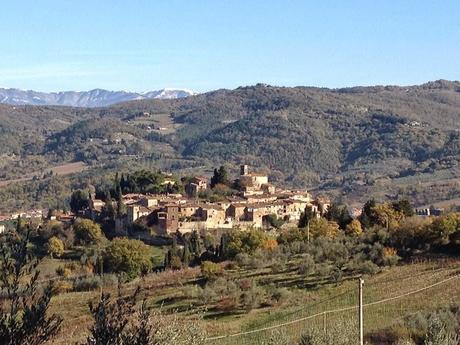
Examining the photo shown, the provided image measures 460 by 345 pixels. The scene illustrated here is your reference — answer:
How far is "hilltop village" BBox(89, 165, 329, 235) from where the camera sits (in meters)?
42.1

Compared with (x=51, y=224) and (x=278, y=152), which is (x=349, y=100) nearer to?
(x=278, y=152)

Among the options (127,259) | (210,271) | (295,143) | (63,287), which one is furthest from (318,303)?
(295,143)

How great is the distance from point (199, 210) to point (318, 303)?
929 inches

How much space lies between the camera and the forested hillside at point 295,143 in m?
126

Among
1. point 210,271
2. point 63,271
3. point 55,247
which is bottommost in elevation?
point 63,271

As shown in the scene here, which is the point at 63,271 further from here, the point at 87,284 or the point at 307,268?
the point at 307,268

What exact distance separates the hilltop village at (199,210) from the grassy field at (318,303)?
15954 mm

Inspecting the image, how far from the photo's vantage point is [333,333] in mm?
10562

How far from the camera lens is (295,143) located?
5866 inches

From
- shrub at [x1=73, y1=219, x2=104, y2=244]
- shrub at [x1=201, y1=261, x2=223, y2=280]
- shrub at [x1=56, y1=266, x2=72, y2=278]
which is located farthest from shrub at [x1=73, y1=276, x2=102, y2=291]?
shrub at [x1=73, y1=219, x2=104, y2=244]

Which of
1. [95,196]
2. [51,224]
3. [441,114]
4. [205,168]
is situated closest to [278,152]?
[205,168]

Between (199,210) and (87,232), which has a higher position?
(199,210)

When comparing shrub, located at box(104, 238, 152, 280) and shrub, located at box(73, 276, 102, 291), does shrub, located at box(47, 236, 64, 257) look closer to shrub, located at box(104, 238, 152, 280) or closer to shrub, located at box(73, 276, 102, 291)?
shrub, located at box(104, 238, 152, 280)

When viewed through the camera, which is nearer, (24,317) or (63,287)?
(24,317)
